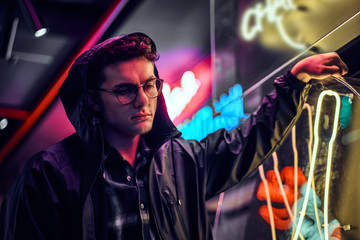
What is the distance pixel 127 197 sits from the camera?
1.79 meters

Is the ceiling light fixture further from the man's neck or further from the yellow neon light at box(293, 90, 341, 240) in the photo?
the yellow neon light at box(293, 90, 341, 240)

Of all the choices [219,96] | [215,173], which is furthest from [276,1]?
A: [215,173]

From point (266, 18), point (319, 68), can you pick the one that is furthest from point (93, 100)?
point (266, 18)

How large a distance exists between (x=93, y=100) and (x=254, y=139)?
766mm

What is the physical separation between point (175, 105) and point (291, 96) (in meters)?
3.06

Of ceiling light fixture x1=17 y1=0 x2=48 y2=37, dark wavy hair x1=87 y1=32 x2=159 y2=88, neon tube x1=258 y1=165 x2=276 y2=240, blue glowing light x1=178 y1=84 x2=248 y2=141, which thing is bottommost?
neon tube x1=258 y1=165 x2=276 y2=240

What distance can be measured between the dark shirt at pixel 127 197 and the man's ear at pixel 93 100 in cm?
23

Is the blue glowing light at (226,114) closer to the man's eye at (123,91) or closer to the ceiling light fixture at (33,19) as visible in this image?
the man's eye at (123,91)

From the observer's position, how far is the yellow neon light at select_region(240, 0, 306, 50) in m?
2.50

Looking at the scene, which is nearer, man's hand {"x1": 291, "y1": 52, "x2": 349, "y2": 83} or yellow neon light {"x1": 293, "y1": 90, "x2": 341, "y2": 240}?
man's hand {"x1": 291, "y1": 52, "x2": 349, "y2": 83}

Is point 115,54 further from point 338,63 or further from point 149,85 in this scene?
point 338,63

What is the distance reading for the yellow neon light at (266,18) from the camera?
250 cm

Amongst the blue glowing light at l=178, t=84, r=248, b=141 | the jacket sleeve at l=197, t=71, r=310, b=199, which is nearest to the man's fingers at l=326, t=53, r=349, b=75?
the jacket sleeve at l=197, t=71, r=310, b=199

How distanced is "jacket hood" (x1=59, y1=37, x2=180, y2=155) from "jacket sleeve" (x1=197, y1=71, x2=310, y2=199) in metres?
0.20
